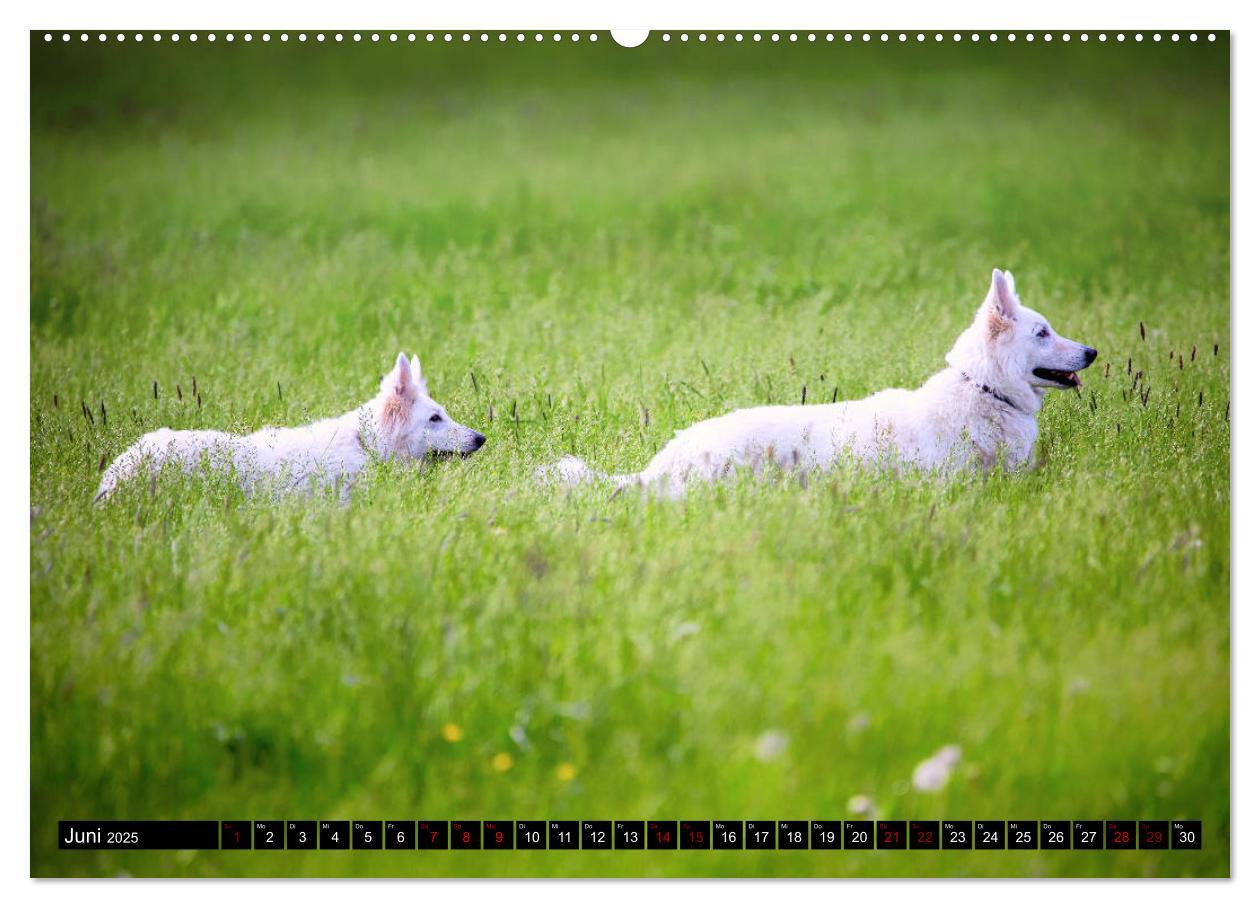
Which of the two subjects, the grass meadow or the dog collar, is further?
the dog collar

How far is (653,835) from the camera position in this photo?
4.27 meters

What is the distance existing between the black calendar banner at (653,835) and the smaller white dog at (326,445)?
2.77 m

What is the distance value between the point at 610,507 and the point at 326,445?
2.03 meters

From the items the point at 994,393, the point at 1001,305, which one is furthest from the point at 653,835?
the point at 1001,305

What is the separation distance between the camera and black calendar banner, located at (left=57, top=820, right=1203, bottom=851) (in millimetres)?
4227

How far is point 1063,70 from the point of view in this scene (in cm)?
675

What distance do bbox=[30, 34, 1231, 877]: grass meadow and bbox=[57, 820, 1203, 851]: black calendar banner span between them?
4cm

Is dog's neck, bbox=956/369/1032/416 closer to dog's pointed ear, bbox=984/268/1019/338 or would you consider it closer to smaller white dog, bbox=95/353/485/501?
dog's pointed ear, bbox=984/268/1019/338

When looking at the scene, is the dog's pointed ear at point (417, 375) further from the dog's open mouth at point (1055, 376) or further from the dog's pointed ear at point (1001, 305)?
the dog's open mouth at point (1055, 376)

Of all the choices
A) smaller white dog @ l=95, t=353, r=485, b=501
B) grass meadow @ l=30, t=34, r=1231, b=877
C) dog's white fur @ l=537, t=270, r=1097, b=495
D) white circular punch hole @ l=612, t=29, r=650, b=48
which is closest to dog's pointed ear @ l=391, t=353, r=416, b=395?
smaller white dog @ l=95, t=353, r=485, b=501

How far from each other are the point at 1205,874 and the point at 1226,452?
2245mm

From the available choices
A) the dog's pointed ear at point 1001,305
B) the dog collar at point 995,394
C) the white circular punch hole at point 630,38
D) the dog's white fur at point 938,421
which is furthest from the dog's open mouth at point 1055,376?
the white circular punch hole at point 630,38

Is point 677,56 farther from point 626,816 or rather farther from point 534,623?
point 626,816

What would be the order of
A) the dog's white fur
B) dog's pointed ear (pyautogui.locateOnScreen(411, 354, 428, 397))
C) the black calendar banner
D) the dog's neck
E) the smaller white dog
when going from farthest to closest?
dog's pointed ear (pyautogui.locateOnScreen(411, 354, 428, 397)), the dog's neck, the dog's white fur, the smaller white dog, the black calendar banner
